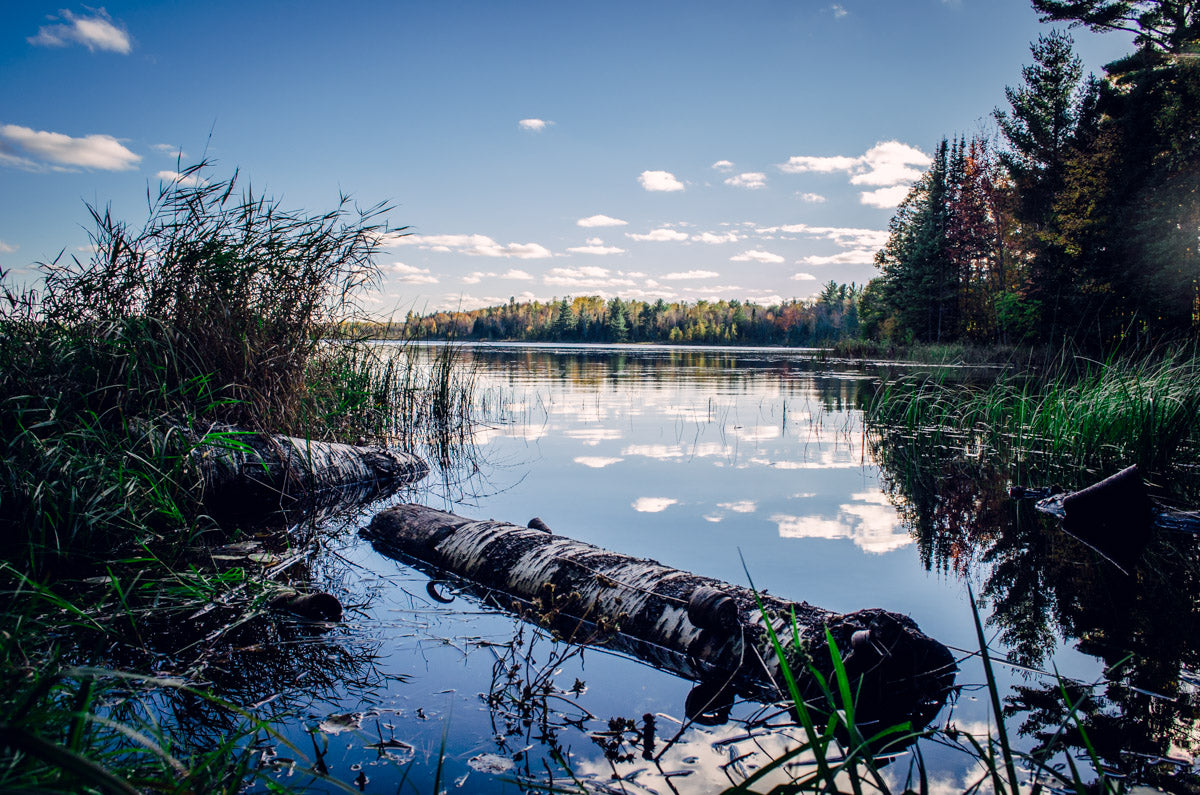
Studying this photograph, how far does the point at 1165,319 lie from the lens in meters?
22.7

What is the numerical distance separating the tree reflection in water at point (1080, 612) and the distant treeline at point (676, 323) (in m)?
90.6

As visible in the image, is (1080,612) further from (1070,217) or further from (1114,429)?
(1070,217)

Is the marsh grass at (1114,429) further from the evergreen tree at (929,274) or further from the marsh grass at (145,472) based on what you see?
the evergreen tree at (929,274)

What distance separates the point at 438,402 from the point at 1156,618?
10032mm

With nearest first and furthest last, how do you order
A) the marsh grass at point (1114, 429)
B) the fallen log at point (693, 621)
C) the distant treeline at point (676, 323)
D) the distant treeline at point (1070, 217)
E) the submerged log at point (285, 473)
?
the fallen log at point (693, 621) → the submerged log at point (285, 473) → the marsh grass at point (1114, 429) → the distant treeline at point (1070, 217) → the distant treeline at point (676, 323)

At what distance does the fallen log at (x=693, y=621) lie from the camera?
247 cm

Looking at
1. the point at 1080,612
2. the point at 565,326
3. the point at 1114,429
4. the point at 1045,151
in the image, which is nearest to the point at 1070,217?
the point at 1045,151

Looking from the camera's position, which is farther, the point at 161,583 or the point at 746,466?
the point at 746,466

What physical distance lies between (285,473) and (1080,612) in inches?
235

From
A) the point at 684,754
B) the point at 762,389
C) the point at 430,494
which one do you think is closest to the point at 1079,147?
the point at 762,389

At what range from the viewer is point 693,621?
2750 millimetres

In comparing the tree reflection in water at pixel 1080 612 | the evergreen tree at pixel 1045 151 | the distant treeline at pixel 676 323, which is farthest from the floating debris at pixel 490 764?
the distant treeline at pixel 676 323

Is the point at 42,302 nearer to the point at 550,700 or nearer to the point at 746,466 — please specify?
the point at 550,700

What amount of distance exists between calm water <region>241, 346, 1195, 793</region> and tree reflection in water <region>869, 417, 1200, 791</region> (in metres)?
0.02
